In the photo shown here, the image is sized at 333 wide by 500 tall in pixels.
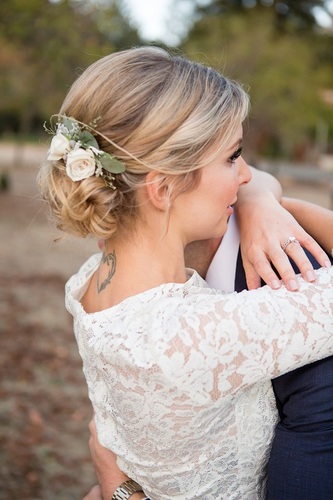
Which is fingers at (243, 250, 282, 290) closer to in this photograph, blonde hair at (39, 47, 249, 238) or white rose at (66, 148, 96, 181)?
blonde hair at (39, 47, 249, 238)

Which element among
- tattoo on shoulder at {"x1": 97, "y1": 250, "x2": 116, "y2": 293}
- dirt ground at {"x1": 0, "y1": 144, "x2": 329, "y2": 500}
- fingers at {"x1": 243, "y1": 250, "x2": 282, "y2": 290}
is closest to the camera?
fingers at {"x1": 243, "y1": 250, "x2": 282, "y2": 290}

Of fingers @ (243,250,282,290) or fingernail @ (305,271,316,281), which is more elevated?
fingernail @ (305,271,316,281)

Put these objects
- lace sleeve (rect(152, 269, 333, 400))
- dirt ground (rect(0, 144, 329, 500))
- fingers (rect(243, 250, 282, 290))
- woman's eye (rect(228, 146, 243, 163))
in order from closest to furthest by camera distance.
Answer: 1. lace sleeve (rect(152, 269, 333, 400))
2. fingers (rect(243, 250, 282, 290))
3. woman's eye (rect(228, 146, 243, 163))
4. dirt ground (rect(0, 144, 329, 500))

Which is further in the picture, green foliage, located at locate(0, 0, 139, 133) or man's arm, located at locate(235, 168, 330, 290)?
green foliage, located at locate(0, 0, 139, 133)

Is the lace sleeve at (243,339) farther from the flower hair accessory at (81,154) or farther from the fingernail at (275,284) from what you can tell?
the flower hair accessory at (81,154)

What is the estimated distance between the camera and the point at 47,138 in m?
5.91

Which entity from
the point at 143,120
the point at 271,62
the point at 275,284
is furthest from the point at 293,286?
the point at 271,62

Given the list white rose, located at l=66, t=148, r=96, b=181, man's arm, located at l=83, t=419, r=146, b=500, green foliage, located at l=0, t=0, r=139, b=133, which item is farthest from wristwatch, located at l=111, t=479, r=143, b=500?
green foliage, located at l=0, t=0, r=139, b=133

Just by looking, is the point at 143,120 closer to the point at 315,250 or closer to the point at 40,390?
the point at 315,250

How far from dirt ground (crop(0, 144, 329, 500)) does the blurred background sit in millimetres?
12

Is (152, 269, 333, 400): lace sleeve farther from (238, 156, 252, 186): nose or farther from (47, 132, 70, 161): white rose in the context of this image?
(47, 132, 70, 161): white rose

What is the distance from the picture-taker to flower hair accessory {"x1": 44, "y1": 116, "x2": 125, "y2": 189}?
1788 mm

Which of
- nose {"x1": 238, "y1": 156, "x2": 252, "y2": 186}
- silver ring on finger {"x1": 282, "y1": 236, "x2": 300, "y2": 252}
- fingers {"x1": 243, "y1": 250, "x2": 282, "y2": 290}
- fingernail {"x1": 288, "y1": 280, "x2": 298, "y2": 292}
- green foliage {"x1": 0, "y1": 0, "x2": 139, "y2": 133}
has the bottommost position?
green foliage {"x1": 0, "y1": 0, "x2": 139, "y2": 133}

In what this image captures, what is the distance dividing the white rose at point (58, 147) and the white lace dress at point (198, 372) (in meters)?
0.44
